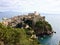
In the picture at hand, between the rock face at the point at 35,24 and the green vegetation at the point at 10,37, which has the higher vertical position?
the green vegetation at the point at 10,37

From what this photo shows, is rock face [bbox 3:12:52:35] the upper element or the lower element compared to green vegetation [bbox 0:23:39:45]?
lower

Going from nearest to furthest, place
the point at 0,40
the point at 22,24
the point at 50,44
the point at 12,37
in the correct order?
the point at 0,40 < the point at 12,37 < the point at 50,44 < the point at 22,24

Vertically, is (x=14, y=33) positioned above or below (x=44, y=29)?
above

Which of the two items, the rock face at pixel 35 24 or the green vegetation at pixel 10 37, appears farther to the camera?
the rock face at pixel 35 24

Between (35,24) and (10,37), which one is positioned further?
(35,24)

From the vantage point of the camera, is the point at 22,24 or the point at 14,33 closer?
the point at 14,33

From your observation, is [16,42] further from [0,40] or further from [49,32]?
[49,32]

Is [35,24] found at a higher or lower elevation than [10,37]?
lower

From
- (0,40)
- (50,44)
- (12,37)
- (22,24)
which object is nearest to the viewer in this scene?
(0,40)

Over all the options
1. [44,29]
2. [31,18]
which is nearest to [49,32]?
[44,29]

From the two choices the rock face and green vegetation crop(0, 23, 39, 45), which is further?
the rock face
